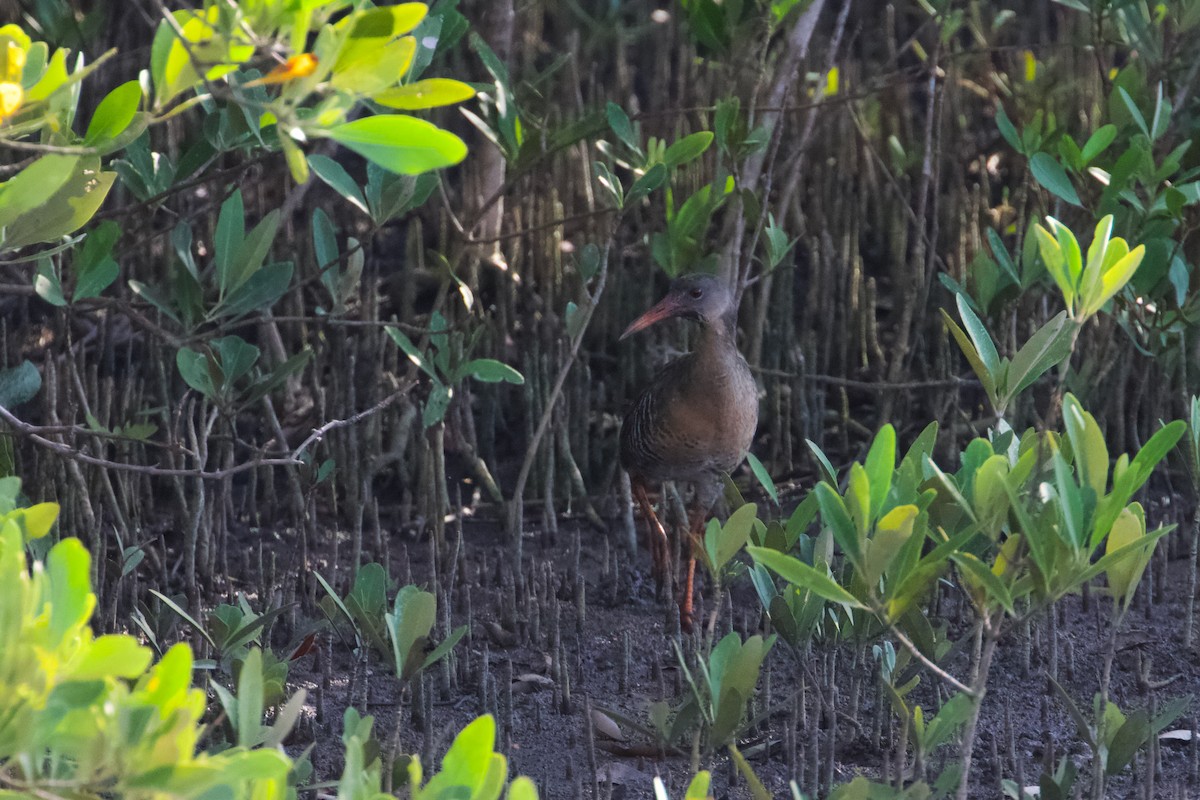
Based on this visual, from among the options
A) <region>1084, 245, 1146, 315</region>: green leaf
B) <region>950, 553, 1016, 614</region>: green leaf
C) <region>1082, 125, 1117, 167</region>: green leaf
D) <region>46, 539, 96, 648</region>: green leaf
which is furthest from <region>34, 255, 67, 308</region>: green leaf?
<region>1082, 125, 1117, 167</region>: green leaf

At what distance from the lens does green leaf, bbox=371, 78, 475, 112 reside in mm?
1991

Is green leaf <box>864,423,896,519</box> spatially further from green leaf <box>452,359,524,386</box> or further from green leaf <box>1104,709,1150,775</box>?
green leaf <box>452,359,524,386</box>

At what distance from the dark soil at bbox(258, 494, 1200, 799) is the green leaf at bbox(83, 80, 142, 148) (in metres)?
1.24

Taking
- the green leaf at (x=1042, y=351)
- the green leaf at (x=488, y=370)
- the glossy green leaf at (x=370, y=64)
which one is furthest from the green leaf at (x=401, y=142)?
the green leaf at (x=488, y=370)

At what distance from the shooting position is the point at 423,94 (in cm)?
203

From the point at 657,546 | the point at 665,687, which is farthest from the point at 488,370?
the point at 665,687

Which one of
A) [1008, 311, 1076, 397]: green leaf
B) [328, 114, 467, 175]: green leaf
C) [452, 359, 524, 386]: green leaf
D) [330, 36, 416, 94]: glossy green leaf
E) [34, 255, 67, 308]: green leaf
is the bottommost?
[452, 359, 524, 386]: green leaf

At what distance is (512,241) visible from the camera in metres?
5.32

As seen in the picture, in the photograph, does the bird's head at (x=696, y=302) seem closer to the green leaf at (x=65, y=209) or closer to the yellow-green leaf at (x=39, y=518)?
the green leaf at (x=65, y=209)

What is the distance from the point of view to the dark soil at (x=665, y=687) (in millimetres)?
2820

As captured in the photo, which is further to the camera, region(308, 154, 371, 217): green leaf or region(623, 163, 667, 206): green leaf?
region(623, 163, 667, 206): green leaf

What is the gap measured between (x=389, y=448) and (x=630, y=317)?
3.69ft

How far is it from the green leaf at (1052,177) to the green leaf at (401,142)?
2260 millimetres

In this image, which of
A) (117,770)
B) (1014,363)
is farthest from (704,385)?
(117,770)
